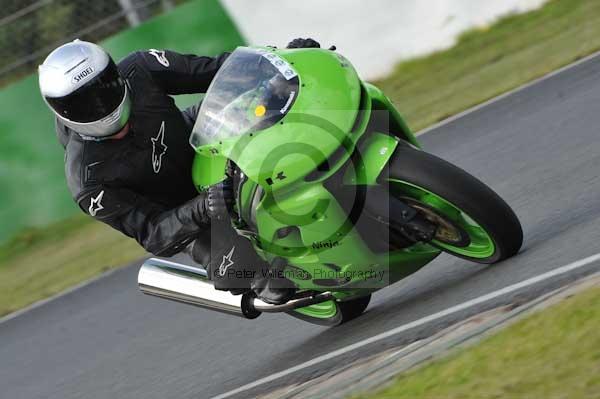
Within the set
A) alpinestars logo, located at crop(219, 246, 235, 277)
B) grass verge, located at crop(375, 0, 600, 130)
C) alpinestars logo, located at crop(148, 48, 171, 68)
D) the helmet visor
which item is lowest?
grass verge, located at crop(375, 0, 600, 130)

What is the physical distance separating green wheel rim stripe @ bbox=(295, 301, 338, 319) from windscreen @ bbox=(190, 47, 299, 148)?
1504mm

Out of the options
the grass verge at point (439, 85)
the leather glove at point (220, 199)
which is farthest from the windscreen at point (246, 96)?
the grass verge at point (439, 85)

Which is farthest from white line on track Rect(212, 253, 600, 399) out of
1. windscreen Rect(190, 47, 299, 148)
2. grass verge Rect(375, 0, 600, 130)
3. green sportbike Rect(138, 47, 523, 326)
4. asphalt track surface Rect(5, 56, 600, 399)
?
grass verge Rect(375, 0, 600, 130)

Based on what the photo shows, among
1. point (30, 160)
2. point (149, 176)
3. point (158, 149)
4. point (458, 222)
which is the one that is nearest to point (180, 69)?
point (158, 149)

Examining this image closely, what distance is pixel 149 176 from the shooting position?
559 cm

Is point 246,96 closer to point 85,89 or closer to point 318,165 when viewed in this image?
point 318,165

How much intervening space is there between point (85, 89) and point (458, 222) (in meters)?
1.81

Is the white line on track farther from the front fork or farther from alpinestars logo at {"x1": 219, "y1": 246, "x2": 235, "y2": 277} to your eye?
alpinestars logo at {"x1": 219, "y1": 246, "x2": 235, "y2": 277}

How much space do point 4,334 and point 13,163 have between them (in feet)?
8.24

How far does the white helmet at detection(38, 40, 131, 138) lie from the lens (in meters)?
5.13

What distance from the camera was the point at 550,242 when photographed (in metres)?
5.38

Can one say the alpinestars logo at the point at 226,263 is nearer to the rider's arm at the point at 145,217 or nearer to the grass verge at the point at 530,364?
the rider's arm at the point at 145,217

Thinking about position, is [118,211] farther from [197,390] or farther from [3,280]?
[3,280]

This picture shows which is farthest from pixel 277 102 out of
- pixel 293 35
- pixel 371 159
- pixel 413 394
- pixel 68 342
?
pixel 293 35
